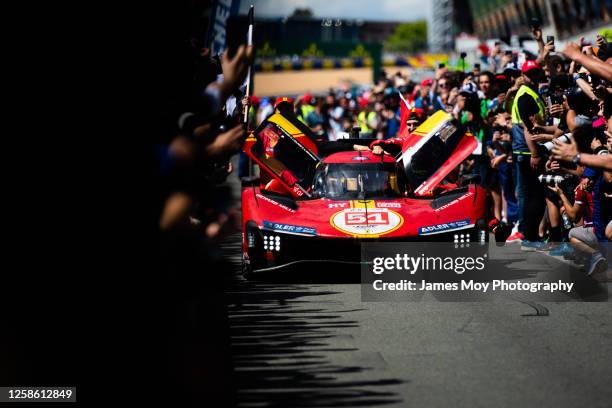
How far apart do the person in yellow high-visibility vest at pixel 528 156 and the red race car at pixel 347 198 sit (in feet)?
3.98

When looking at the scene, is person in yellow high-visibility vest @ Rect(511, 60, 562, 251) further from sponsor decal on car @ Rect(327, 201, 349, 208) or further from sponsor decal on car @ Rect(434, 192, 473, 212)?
sponsor decal on car @ Rect(327, 201, 349, 208)

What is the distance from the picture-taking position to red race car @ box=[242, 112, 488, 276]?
12.0 meters

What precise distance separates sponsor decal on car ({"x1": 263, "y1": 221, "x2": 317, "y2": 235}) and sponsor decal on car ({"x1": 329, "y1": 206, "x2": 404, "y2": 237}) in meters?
0.25

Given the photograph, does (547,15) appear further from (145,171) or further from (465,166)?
(145,171)

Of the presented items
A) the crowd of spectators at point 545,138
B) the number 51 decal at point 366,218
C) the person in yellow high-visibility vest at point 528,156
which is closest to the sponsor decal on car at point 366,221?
the number 51 decal at point 366,218

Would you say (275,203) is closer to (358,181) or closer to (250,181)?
(250,181)

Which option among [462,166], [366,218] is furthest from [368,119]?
[366,218]

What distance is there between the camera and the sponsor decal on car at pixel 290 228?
1198 centimetres

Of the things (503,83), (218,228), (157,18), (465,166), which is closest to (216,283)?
(218,228)

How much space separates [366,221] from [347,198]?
2.87 ft

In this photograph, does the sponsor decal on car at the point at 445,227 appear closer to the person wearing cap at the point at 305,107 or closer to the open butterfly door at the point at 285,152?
the open butterfly door at the point at 285,152

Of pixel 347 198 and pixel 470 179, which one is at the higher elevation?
pixel 470 179

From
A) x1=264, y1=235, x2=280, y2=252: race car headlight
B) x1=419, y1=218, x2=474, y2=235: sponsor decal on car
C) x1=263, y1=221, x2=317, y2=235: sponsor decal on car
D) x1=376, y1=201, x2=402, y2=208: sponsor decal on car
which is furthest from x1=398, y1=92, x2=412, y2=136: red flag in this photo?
x1=264, y1=235, x2=280, y2=252: race car headlight

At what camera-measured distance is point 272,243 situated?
12031mm
